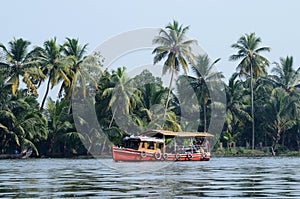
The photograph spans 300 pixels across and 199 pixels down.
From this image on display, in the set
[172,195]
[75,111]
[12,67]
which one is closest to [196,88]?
[75,111]

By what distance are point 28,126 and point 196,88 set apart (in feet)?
70.8

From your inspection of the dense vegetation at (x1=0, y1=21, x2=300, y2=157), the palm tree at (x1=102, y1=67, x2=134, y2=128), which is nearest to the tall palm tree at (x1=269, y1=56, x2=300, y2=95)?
the dense vegetation at (x1=0, y1=21, x2=300, y2=157)

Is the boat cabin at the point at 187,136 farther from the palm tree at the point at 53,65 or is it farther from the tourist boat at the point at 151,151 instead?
the palm tree at the point at 53,65

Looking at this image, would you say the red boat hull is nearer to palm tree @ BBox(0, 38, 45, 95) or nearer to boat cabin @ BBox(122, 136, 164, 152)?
boat cabin @ BBox(122, 136, 164, 152)

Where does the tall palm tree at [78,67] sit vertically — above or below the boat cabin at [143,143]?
above

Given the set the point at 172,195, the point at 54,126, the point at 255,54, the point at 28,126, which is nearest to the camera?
the point at 172,195

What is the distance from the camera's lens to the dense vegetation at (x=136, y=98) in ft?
199

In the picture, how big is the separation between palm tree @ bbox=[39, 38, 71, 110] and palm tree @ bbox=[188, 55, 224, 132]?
48.4 feet

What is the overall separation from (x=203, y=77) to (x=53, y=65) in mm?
17424

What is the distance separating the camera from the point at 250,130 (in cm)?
7744

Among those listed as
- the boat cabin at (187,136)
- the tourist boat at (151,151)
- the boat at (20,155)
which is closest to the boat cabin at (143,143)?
the tourist boat at (151,151)

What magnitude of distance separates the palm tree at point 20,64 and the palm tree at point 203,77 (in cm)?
1831

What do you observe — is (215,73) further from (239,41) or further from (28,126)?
(28,126)

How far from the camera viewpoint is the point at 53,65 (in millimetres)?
64000
